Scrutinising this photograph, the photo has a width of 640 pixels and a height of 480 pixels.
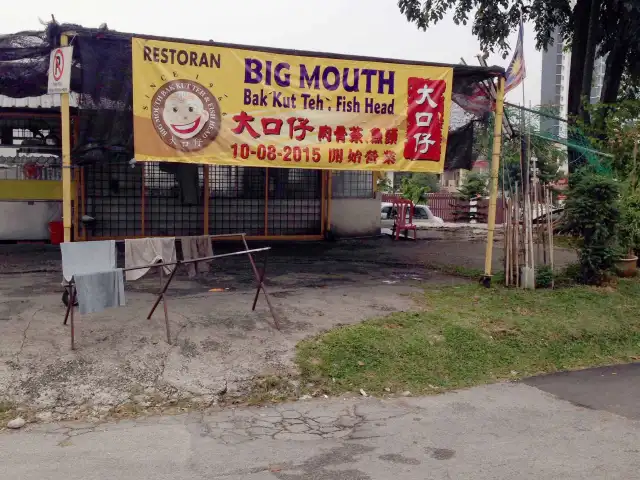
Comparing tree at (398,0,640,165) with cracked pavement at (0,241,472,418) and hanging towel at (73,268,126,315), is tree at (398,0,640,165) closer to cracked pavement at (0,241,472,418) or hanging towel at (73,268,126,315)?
cracked pavement at (0,241,472,418)

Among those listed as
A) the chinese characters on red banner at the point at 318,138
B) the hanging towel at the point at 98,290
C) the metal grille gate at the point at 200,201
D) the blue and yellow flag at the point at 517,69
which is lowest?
the hanging towel at the point at 98,290

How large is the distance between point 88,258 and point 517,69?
6407 millimetres

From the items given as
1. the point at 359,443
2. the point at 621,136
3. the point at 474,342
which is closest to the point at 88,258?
the point at 359,443

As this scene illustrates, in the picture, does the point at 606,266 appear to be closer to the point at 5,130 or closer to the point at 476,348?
the point at 476,348

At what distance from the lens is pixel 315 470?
4.41 m

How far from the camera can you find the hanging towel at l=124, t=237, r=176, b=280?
7.07 meters

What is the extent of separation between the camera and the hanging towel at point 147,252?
23.2ft

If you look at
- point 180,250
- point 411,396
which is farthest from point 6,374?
point 411,396

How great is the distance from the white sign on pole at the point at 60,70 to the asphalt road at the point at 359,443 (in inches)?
159

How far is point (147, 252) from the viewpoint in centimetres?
720

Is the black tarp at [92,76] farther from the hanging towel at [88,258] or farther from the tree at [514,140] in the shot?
the tree at [514,140]

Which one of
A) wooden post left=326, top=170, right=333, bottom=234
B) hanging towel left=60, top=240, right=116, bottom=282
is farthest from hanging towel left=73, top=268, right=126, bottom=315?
wooden post left=326, top=170, right=333, bottom=234

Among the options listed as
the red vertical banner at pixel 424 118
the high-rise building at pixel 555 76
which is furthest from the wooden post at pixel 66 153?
the high-rise building at pixel 555 76

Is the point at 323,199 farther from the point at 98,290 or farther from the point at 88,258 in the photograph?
the point at 98,290
